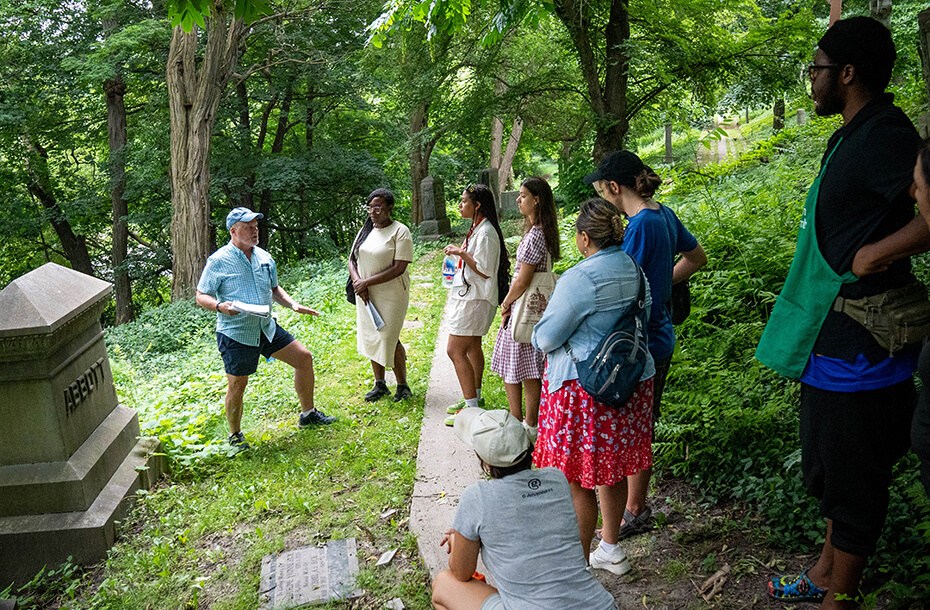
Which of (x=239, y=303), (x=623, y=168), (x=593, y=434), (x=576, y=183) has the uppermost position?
(x=623, y=168)

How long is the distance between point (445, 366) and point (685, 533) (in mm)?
3670

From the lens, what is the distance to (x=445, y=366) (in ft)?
22.6

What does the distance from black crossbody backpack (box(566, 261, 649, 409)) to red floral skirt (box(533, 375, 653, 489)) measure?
0.09 metres

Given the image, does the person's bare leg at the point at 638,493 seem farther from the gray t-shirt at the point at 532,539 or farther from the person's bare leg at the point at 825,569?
the gray t-shirt at the point at 532,539

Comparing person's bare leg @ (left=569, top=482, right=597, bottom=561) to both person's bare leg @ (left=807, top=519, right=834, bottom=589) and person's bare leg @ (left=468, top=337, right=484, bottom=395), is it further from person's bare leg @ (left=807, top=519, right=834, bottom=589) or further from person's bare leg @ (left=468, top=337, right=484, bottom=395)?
person's bare leg @ (left=468, top=337, right=484, bottom=395)

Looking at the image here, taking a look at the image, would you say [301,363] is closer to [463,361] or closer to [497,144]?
[463,361]

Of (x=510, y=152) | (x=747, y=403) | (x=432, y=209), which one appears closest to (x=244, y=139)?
(x=432, y=209)

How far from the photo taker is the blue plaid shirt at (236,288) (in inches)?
197

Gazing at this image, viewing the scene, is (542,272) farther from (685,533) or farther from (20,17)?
(20,17)

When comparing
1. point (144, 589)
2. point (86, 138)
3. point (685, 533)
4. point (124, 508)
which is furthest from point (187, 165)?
point (685, 533)

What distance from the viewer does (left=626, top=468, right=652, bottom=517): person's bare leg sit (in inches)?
142

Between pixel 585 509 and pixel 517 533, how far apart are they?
2.86ft

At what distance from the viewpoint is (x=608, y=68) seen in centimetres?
1041

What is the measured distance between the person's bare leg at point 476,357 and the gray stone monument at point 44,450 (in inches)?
102
